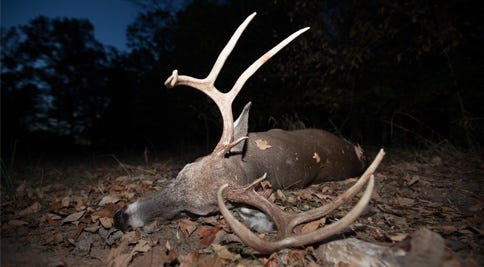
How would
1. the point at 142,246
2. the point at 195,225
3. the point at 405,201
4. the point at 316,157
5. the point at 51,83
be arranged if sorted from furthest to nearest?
the point at 51,83
the point at 316,157
the point at 405,201
the point at 195,225
the point at 142,246

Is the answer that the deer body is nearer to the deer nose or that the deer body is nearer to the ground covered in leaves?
the deer nose

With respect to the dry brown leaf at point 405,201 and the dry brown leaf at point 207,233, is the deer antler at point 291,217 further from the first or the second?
the dry brown leaf at point 405,201

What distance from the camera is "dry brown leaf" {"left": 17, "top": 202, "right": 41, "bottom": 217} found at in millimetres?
2569

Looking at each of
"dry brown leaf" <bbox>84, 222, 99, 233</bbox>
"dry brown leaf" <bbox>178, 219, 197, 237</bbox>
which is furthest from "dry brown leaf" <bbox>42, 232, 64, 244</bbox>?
"dry brown leaf" <bbox>178, 219, 197, 237</bbox>

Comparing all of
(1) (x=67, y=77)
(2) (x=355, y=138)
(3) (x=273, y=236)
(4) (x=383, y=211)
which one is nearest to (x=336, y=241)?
(3) (x=273, y=236)

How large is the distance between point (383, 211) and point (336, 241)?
36.6 inches

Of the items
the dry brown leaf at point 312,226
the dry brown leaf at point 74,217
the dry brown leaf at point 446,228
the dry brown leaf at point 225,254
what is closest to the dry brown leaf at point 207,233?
the dry brown leaf at point 225,254

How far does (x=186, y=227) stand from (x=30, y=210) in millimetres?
1632

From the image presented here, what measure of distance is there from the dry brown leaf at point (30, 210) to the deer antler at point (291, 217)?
2006mm

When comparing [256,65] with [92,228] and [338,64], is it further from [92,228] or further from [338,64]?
[338,64]

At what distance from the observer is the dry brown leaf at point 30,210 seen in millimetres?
2569

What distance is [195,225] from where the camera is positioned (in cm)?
213

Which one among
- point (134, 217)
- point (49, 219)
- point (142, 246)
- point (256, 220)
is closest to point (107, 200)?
point (49, 219)

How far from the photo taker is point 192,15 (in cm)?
718
